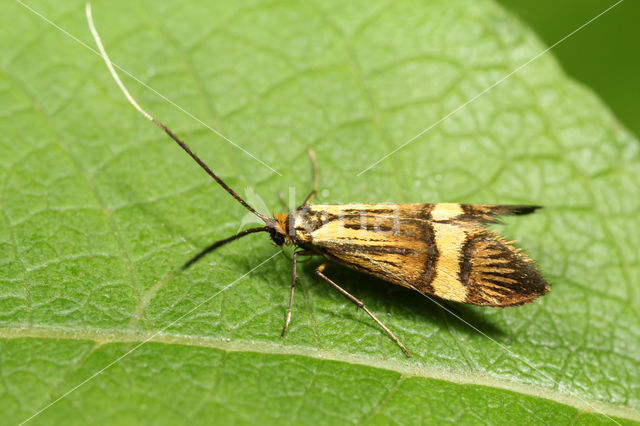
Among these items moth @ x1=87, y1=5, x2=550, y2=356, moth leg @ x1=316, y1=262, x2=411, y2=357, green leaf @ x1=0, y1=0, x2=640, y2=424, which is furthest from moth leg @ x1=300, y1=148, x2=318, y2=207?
moth leg @ x1=316, y1=262, x2=411, y2=357

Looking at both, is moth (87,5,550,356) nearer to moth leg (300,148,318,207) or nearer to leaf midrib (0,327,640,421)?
moth leg (300,148,318,207)

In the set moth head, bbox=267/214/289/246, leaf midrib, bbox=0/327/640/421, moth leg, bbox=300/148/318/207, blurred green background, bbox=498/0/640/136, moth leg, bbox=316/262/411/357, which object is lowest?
leaf midrib, bbox=0/327/640/421

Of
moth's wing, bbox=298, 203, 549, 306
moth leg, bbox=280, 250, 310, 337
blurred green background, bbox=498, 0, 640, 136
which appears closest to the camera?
moth leg, bbox=280, 250, 310, 337

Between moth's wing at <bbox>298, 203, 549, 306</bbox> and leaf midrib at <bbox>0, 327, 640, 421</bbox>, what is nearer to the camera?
leaf midrib at <bbox>0, 327, 640, 421</bbox>

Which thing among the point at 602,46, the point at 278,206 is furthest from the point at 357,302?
the point at 602,46

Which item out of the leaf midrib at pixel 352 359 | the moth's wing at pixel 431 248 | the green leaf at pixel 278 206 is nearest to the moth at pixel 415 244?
the moth's wing at pixel 431 248

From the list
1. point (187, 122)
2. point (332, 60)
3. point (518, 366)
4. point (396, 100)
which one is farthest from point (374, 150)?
point (518, 366)

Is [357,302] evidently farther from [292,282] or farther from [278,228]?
[278,228]
